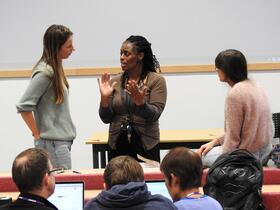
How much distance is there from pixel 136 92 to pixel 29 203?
1.16 meters

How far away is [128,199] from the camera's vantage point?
1.88m

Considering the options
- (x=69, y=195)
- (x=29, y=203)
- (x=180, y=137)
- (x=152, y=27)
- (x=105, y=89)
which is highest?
(x=152, y=27)

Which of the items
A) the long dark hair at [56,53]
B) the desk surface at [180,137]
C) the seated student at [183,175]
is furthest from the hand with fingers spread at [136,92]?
the desk surface at [180,137]

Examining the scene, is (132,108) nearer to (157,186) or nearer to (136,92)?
(136,92)

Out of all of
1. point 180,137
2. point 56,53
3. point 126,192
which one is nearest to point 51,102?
point 56,53

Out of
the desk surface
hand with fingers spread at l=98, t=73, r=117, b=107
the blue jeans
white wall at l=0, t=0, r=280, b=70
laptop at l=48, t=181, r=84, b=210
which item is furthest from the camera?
white wall at l=0, t=0, r=280, b=70

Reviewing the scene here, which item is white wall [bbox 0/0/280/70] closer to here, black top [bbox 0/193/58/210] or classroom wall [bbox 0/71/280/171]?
classroom wall [bbox 0/71/280/171]

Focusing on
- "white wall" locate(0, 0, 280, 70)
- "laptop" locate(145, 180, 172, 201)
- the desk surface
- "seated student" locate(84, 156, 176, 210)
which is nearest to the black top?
"seated student" locate(84, 156, 176, 210)

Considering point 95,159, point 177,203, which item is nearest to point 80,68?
point 95,159

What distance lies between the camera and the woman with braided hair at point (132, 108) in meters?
3.06

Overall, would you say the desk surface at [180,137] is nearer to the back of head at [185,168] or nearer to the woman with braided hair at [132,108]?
the woman with braided hair at [132,108]

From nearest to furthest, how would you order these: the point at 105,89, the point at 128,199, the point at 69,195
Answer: the point at 128,199, the point at 69,195, the point at 105,89

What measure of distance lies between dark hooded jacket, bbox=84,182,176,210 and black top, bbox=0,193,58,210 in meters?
0.18

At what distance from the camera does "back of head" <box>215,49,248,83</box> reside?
2.87m
